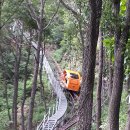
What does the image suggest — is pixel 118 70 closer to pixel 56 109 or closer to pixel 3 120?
pixel 56 109

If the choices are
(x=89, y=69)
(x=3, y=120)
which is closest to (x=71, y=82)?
(x=3, y=120)

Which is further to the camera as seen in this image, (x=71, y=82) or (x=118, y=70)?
(x=71, y=82)

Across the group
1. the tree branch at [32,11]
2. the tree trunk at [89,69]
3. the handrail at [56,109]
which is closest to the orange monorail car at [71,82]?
the handrail at [56,109]

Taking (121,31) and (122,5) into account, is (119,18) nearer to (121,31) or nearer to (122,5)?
(121,31)

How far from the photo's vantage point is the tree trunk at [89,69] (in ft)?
22.8

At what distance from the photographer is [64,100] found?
78.2 feet

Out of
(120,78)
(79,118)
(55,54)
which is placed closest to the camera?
(79,118)

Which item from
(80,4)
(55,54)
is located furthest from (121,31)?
(55,54)

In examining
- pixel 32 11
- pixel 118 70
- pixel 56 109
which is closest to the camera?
pixel 118 70

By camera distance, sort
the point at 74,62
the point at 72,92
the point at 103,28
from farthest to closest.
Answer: the point at 74,62
the point at 72,92
the point at 103,28

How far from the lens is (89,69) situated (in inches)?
279

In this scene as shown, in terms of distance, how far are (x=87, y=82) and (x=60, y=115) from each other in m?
13.7

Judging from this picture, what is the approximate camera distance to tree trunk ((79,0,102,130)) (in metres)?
6.95

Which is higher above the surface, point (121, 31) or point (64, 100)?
point (121, 31)
